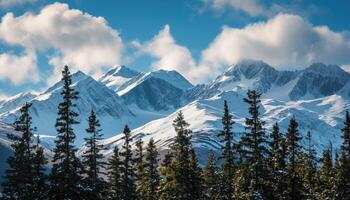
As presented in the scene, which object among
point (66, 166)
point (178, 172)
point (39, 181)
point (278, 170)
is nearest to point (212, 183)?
point (178, 172)

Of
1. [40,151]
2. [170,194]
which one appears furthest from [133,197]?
[40,151]

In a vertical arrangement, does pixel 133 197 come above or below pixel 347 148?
below

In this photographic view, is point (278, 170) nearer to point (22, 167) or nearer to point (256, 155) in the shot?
point (256, 155)

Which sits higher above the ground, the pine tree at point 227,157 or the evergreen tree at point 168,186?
the pine tree at point 227,157

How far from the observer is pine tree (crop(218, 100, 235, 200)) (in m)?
58.8

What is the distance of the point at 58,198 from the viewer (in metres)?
43.6

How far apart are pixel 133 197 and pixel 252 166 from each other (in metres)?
19.9

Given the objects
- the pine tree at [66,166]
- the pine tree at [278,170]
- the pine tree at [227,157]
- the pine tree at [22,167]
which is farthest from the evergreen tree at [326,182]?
the pine tree at [22,167]

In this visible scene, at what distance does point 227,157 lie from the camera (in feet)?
199

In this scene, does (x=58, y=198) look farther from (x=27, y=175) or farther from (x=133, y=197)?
(x=133, y=197)

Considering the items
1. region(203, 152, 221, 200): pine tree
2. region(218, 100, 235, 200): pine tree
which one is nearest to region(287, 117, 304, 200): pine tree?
region(218, 100, 235, 200): pine tree

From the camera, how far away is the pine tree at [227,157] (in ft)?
193

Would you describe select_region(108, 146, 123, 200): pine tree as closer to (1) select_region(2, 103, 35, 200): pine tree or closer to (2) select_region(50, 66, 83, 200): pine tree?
(1) select_region(2, 103, 35, 200): pine tree

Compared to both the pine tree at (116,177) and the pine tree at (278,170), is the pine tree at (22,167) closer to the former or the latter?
the pine tree at (116,177)
